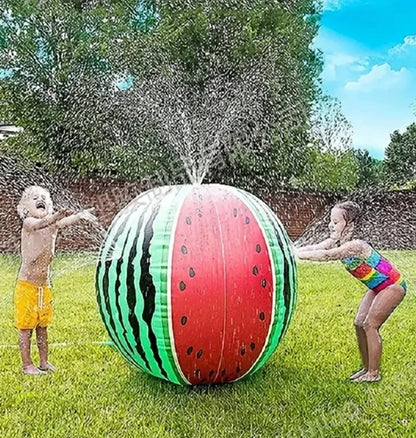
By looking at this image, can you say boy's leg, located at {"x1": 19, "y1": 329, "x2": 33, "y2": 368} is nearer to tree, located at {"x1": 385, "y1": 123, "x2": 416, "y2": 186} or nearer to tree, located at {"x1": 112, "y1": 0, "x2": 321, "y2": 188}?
tree, located at {"x1": 112, "y1": 0, "x2": 321, "y2": 188}

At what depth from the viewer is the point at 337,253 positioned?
4008 mm

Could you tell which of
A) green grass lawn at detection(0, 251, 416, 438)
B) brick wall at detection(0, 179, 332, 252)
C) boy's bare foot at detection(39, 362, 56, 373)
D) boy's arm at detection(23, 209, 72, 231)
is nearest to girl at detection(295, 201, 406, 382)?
green grass lawn at detection(0, 251, 416, 438)

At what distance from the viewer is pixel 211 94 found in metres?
14.4

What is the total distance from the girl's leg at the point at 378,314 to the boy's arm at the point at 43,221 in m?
2.07

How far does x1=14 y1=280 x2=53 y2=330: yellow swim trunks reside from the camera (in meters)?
4.21

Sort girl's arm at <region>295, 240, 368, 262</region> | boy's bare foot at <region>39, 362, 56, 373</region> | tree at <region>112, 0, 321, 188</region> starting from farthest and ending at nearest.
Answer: tree at <region>112, 0, 321, 188</region>, boy's bare foot at <region>39, 362, 56, 373</region>, girl's arm at <region>295, 240, 368, 262</region>

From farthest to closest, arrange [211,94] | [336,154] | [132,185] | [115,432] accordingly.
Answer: [336,154] < [211,94] < [132,185] < [115,432]

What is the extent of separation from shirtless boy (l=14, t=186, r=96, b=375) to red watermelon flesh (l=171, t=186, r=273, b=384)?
1000 mm

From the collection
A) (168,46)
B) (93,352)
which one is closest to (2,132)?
(168,46)

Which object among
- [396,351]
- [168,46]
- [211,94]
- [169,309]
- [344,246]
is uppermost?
[168,46]

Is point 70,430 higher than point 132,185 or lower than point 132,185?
lower

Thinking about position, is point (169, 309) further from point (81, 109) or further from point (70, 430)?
point (81, 109)

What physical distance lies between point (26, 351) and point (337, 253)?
2.19m

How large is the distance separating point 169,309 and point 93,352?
1.64 meters
